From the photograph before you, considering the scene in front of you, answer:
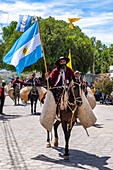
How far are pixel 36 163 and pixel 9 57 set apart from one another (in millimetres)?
4864

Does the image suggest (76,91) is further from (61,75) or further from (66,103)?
(61,75)

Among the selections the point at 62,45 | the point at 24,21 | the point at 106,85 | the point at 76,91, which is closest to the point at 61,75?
the point at 76,91

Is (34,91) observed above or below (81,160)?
above

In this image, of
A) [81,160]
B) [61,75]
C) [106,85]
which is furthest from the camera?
[106,85]

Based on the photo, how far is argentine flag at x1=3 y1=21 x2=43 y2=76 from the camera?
10.0 metres

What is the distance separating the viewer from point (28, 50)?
10.1 meters

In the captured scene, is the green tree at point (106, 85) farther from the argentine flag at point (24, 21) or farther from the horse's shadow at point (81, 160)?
the horse's shadow at point (81, 160)

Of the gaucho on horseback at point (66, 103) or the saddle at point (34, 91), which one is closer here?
the gaucho on horseback at point (66, 103)

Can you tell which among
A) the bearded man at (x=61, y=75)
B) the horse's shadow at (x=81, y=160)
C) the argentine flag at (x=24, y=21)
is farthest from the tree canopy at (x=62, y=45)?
the horse's shadow at (x=81, y=160)

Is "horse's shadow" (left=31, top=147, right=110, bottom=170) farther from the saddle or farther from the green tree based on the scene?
the green tree

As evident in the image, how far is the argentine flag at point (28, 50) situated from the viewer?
10016 millimetres

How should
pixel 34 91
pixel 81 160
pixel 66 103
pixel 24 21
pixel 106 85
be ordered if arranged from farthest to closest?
1. pixel 106 85
2. pixel 34 91
3. pixel 24 21
4. pixel 66 103
5. pixel 81 160

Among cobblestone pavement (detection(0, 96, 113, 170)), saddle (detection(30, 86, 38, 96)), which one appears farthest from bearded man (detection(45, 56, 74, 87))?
saddle (detection(30, 86, 38, 96))

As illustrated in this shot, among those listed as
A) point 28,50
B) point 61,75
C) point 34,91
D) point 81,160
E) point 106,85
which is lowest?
point 81,160
